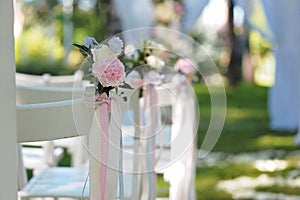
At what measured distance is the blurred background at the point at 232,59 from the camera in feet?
15.3

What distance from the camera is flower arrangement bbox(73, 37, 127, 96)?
59.4 inches

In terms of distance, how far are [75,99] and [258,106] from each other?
5777mm

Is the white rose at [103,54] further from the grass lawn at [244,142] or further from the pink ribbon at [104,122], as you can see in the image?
the grass lawn at [244,142]

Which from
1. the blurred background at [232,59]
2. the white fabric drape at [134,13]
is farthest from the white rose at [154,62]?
the white fabric drape at [134,13]

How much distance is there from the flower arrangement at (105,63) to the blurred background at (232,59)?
5.83 ft

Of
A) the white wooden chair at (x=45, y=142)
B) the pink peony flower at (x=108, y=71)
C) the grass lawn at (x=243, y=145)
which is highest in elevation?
the pink peony flower at (x=108, y=71)

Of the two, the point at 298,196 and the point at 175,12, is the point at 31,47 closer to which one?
the point at 175,12

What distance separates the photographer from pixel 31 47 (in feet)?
25.7

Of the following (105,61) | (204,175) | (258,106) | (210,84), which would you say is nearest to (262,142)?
(204,175)

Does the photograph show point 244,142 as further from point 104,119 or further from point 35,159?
point 104,119

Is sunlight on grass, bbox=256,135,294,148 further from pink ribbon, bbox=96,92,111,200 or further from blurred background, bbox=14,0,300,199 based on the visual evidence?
pink ribbon, bbox=96,92,111,200

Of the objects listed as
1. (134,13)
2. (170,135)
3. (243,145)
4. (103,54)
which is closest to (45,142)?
(170,135)

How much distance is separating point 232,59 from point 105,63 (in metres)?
6.29

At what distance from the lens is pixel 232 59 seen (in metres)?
7.69
